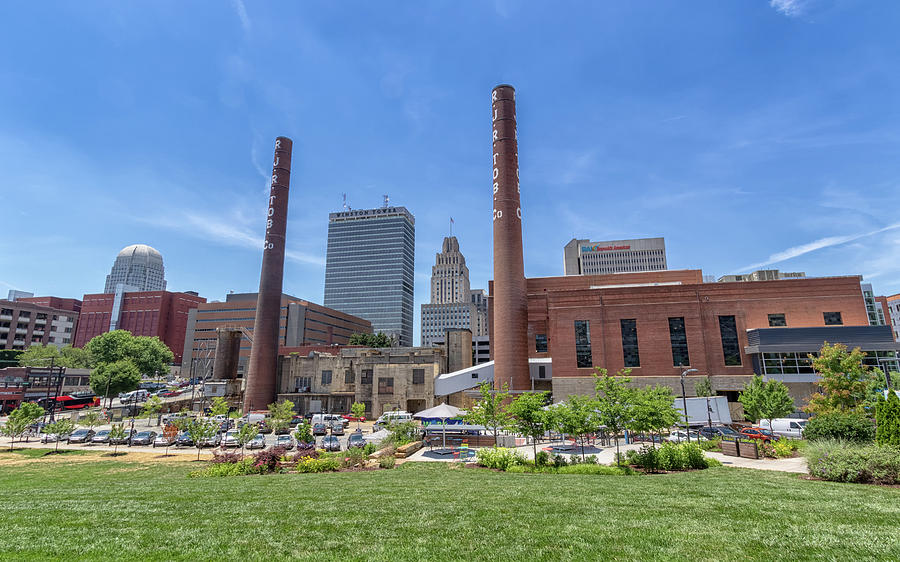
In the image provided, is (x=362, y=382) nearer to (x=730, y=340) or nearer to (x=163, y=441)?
(x=163, y=441)

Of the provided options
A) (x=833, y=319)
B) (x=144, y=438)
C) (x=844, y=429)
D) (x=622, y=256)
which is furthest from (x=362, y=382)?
(x=622, y=256)

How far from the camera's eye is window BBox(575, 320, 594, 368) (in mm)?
53531

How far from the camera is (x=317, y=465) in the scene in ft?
72.8

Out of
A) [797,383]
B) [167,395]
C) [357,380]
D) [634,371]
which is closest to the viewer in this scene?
[797,383]

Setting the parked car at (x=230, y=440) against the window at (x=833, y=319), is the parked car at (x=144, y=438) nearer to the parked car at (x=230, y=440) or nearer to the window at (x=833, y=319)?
the parked car at (x=230, y=440)

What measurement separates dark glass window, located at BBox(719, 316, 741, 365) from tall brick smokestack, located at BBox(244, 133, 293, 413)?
188 feet

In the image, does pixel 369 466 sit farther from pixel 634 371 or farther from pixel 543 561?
pixel 634 371

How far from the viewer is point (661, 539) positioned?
8.76 metres

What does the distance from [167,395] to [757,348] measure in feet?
302

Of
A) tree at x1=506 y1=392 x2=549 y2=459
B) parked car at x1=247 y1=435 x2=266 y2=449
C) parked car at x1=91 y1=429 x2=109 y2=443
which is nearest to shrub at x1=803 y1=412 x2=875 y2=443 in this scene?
tree at x1=506 y1=392 x2=549 y2=459

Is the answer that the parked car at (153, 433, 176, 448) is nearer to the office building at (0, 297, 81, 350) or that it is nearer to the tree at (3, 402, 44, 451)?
the tree at (3, 402, 44, 451)

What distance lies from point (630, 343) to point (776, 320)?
16010mm

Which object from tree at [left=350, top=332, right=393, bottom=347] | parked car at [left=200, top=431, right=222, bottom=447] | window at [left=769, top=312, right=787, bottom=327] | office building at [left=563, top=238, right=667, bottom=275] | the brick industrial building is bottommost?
parked car at [left=200, top=431, right=222, bottom=447]

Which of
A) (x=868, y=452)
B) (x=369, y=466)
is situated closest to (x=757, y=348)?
(x=868, y=452)
